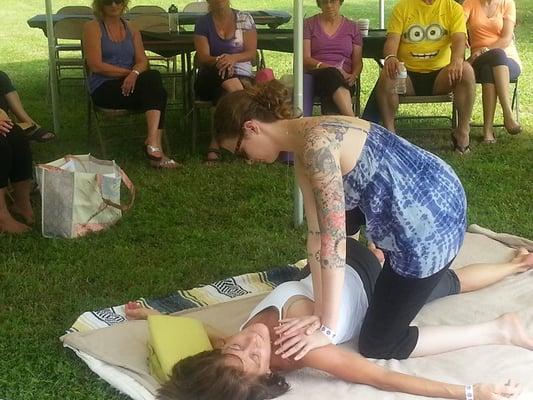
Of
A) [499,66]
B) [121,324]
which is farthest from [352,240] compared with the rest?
[499,66]

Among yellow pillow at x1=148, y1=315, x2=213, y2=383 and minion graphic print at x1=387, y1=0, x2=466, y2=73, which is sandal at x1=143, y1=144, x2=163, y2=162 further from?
yellow pillow at x1=148, y1=315, x2=213, y2=383

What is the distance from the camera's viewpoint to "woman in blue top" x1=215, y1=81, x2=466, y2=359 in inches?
99.5

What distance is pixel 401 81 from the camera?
18.9ft

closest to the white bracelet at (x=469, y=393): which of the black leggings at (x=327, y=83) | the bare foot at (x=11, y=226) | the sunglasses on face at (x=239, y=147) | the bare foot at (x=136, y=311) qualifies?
the sunglasses on face at (x=239, y=147)

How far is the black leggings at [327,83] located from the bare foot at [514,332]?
9.74 ft

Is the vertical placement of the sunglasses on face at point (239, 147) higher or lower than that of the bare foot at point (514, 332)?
higher

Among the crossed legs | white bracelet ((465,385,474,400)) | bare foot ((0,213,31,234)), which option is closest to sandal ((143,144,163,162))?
bare foot ((0,213,31,234))

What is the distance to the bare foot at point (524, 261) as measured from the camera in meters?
3.65

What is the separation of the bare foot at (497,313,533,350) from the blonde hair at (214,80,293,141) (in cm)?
119

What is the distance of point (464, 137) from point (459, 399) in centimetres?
344

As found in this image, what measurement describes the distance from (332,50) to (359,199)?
11.2 feet

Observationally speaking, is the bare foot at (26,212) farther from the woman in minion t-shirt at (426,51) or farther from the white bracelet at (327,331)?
the woman in minion t-shirt at (426,51)

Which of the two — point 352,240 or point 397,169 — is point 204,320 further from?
point 397,169

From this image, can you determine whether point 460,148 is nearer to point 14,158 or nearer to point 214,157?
point 214,157
